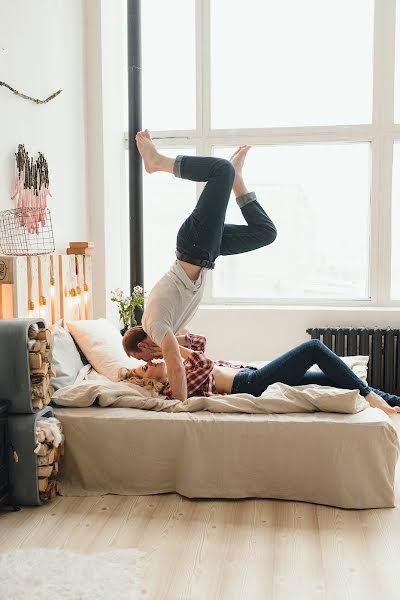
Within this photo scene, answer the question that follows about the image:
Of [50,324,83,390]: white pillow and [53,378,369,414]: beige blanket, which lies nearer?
[53,378,369,414]: beige blanket

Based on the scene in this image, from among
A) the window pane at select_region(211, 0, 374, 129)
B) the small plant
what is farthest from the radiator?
the window pane at select_region(211, 0, 374, 129)

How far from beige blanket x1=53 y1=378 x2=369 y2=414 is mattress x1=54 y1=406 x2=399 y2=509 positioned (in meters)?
0.05

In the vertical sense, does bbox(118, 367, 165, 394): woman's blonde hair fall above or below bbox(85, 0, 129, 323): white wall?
below

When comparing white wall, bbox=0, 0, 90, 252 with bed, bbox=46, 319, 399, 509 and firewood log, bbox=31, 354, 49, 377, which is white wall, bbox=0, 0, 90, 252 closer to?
firewood log, bbox=31, 354, 49, 377

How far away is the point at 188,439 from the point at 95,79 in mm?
3230

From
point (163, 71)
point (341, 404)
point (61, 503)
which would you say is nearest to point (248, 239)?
point (341, 404)

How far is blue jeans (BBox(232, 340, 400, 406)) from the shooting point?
3.26 meters

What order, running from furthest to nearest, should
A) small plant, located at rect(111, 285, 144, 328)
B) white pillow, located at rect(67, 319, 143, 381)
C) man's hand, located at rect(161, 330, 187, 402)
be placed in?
small plant, located at rect(111, 285, 144, 328) < white pillow, located at rect(67, 319, 143, 381) < man's hand, located at rect(161, 330, 187, 402)

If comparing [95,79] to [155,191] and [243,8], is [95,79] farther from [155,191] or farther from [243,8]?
[243,8]

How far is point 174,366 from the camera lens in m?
3.14

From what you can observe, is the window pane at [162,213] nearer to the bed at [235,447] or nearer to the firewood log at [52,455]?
the bed at [235,447]

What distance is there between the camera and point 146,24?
553cm

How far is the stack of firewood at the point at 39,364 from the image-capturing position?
2.83 metres

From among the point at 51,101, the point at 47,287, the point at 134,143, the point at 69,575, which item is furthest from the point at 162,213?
the point at 69,575
